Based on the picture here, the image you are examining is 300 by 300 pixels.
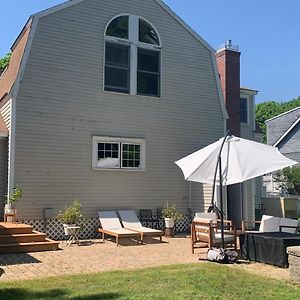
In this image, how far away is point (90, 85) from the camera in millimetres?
14266

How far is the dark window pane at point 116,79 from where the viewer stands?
14.7 meters

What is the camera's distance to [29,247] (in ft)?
35.2

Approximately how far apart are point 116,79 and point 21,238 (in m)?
6.48

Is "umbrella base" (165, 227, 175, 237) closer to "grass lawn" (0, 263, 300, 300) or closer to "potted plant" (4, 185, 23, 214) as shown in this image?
"potted plant" (4, 185, 23, 214)

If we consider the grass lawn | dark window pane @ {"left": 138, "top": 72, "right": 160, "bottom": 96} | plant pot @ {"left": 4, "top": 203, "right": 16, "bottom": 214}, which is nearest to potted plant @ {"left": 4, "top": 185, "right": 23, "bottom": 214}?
plant pot @ {"left": 4, "top": 203, "right": 16, "bottom": 214}

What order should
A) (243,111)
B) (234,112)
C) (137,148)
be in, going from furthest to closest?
(243,111) < (234,112) < (137,148)

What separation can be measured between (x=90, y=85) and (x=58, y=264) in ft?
22.8

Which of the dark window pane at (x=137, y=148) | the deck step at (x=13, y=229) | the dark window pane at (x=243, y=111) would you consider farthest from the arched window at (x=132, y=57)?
the dark window pane at (x=243, y=111)

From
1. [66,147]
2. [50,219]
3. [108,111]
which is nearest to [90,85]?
[108,111]

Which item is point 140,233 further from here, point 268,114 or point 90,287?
point 268,114

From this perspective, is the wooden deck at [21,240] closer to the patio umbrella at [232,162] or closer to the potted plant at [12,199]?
the potted plant at [12,199]

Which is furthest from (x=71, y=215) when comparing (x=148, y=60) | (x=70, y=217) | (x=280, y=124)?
(x=280, y=124)

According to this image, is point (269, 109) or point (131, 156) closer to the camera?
point (131, 156)

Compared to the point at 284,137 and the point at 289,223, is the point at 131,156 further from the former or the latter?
the point at 284,137
